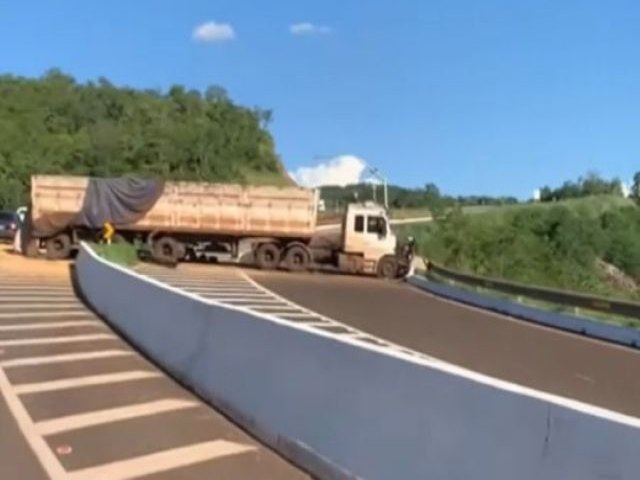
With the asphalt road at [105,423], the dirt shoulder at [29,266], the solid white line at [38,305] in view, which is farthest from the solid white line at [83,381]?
the dirt shoulder at [29,266]

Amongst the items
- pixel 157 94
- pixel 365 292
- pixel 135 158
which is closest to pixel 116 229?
pixel 365 292

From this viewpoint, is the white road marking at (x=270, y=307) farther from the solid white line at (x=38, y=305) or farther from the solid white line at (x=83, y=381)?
the solid white line at (x=83, y=381)

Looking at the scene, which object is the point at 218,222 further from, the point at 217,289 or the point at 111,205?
the point at 217,289

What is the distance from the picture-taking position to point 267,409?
1197 centimetres

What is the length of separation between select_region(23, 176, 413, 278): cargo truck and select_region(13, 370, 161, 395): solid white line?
35122 millimetres

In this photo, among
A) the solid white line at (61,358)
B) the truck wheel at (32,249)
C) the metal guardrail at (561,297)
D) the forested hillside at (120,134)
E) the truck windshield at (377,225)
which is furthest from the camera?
the forested hillside at (120,134)

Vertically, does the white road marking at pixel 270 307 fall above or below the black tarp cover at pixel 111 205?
below

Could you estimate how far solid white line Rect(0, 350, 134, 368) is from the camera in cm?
1719

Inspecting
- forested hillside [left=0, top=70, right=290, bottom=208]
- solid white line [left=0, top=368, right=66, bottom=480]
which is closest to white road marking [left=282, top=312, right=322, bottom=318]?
solid white line [left=0, top=368, right=66, bottom=480]

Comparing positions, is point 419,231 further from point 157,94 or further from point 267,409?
point 157,94

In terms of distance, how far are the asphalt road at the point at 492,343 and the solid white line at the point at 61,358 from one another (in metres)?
5.25

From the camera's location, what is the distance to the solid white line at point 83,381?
48.2ft

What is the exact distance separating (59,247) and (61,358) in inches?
1351

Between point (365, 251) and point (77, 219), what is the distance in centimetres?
1174
